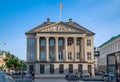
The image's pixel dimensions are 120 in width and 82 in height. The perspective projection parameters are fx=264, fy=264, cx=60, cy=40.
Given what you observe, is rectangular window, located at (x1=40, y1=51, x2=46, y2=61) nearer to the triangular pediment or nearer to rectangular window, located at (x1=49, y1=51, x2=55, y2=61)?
rectangular window, located at (x1=49, y1=51, x2=55, y2=61)

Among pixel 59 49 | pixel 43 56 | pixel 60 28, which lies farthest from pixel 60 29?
pixel 43 56

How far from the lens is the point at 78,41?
273 ft

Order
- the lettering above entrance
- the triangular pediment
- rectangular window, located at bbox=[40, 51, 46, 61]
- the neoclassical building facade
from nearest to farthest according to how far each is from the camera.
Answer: the neoclassical building facade < rectangular window, located at bbox=[40, 51, 46, 61] < the triangular pediment < the lettering above entrance

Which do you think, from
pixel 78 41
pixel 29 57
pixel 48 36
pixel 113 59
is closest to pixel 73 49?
pixel 78 41

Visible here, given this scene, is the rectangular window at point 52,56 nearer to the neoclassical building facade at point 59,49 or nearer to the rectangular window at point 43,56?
the neoclassical building facade at point 59,49

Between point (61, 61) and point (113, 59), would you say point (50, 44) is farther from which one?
point (113, 59)

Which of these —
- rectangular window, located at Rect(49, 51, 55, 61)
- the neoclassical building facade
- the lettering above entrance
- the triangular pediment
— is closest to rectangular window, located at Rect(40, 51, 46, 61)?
the neoclassical building facade

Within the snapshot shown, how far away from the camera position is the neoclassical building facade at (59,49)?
79.7 metres

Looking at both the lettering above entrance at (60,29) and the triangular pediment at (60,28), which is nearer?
the triangular pediment at (60,28)

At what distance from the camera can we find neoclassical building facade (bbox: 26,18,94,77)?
79.7 meters

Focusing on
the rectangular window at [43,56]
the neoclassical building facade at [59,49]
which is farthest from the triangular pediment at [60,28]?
the rectangular window at [43,56]

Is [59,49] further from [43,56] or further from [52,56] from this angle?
[43,56]

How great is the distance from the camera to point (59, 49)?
82.4 meters

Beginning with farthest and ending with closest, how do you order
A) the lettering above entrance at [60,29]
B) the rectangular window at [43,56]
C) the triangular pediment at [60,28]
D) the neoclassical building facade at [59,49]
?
the lettering above entrance at [60,29] → the triangular pediment at [60,28] → the rectangular window at [43,56] → the neoclassical building facade at [59,49]
